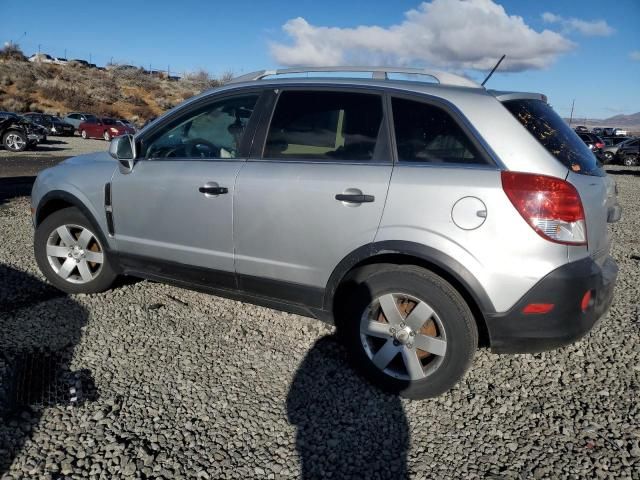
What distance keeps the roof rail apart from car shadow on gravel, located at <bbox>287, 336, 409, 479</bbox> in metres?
1.91

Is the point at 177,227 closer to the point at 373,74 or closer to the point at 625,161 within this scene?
the point at 373,74

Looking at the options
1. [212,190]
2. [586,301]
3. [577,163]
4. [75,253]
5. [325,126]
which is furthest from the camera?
[75,253]

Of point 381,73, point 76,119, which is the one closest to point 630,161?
point 381,73

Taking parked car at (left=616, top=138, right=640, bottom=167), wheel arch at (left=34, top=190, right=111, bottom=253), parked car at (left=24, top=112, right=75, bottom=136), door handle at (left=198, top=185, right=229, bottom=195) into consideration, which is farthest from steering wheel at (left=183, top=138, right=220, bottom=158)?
parked car at (left=24, top=112, right=75, bottom=136)

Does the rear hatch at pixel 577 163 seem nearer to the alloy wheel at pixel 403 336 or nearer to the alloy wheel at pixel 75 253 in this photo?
the alloy wheel at pixel 403 336

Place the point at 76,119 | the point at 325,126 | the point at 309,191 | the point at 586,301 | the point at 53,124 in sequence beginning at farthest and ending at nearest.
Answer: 1. the point at 76,119
2. the point at 53,124
3. the point at 325,126
4. the point at 309,191
5. the point at 586,301

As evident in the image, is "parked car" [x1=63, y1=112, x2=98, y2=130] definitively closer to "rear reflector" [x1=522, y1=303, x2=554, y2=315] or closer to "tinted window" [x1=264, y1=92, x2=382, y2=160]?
"tinted window" [x1=264, y1=92, x2=382, y2=160]

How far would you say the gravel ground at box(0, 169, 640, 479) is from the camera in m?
2.43

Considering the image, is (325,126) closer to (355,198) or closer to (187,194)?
(355,198)

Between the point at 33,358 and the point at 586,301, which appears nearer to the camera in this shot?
the point at 586,301

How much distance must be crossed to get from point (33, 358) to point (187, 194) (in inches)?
56.2

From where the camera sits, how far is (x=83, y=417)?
268 cm

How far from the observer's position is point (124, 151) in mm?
3814

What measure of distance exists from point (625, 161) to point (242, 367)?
30363mm
